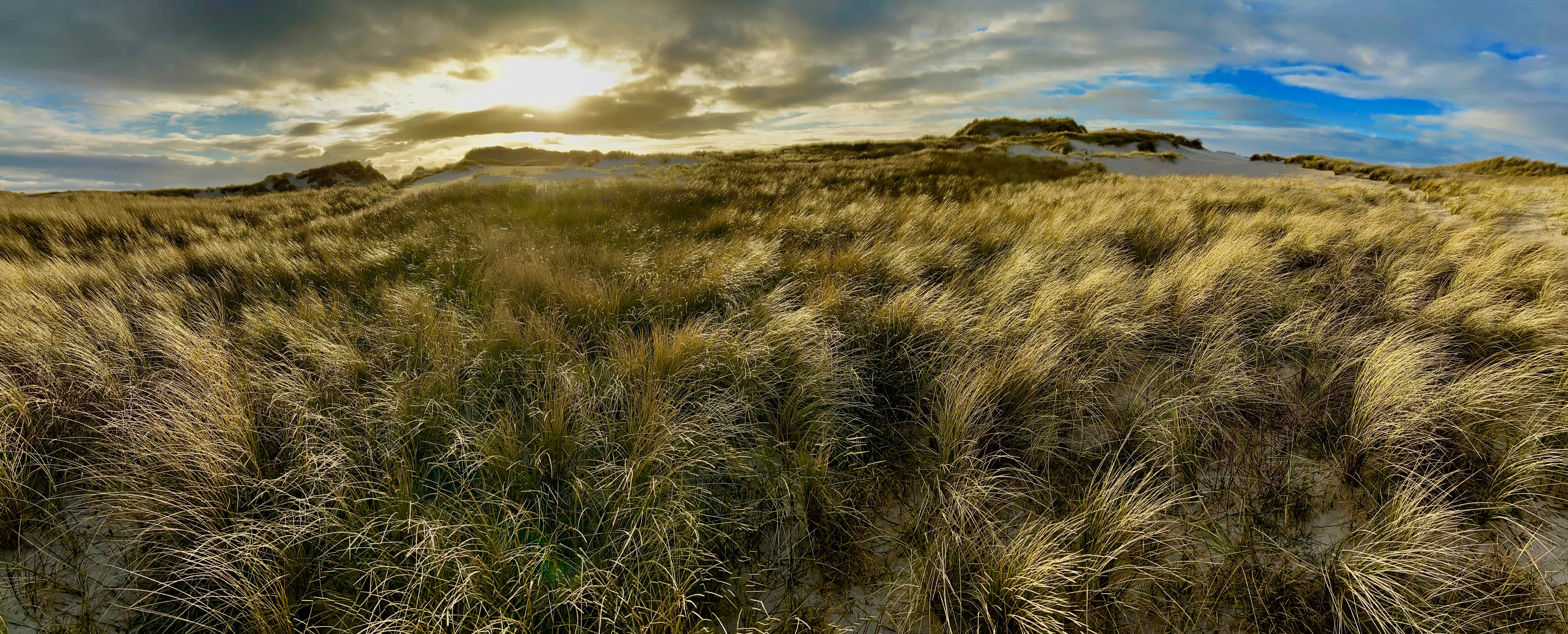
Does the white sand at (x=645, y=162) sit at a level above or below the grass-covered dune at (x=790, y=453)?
above

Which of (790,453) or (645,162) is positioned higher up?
(645,162)

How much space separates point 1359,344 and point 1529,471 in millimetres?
1223

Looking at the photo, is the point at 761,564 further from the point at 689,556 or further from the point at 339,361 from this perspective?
the point at 339,361

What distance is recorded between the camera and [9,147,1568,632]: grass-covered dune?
175 centimetres

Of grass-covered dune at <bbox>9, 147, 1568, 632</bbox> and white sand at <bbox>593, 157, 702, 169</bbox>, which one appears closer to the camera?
grass-covered dune at <bbox>9, 147, 1568, 632</bbox>

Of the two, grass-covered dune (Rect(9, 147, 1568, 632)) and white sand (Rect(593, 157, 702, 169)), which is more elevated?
white sand (Rect(593, 157, 702, 169))

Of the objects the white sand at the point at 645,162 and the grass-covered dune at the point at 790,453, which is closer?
the grass-covered dune at the point at 790,453

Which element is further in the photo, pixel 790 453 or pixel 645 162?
pixel 645 162

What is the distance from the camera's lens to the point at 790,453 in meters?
2.31

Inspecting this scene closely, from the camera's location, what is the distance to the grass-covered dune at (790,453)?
175 cm

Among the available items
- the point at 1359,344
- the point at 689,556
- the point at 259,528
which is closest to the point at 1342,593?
the point at 689,556

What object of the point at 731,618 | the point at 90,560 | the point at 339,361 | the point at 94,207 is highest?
the point at 94,207

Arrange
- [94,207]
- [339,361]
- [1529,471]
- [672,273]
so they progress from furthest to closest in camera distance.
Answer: [94,207], [672,273], [339,361], [1529,471]

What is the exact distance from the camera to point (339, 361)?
2893 millimetres
